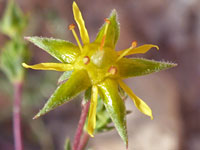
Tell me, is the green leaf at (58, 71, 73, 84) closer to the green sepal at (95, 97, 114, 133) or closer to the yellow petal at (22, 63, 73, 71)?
the yellow petal at (22, 63, 73, 71)

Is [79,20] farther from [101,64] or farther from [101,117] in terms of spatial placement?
[101,117]

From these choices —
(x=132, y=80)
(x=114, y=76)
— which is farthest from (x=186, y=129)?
(x=114, y=76)

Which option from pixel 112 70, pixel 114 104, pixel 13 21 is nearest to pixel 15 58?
pixel 13 21

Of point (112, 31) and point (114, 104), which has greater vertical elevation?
point (112, 31)

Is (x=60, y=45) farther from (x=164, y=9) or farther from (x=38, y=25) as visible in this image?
(x=164, y=9)

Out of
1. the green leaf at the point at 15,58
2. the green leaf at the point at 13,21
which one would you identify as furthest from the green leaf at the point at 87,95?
the green leaf at the point at 13,21

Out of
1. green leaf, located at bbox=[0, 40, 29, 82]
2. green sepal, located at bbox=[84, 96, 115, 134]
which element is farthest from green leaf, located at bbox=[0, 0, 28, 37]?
green sepal, located at bbox=[84, 96, 115, 134]
